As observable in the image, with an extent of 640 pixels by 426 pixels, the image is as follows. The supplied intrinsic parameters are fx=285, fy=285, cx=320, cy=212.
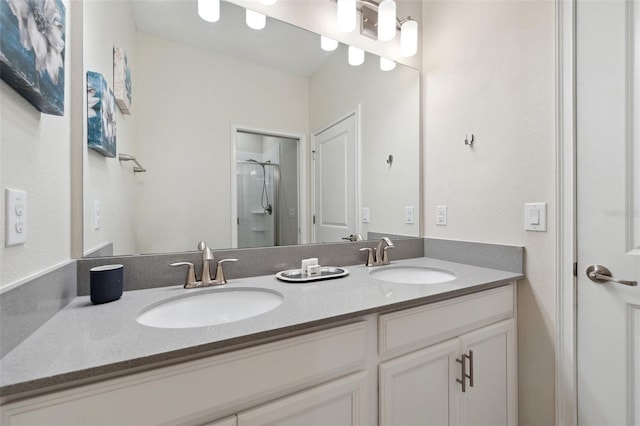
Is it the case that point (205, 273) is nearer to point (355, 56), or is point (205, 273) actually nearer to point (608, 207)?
point (355, 56)

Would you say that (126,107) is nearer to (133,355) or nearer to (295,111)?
(295,111)

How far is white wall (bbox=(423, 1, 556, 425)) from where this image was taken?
1.21 metres

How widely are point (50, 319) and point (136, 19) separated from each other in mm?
1095

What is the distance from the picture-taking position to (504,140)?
4.41 feet

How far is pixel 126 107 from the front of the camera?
43.0 inches

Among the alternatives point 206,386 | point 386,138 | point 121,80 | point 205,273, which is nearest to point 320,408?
point 206,386

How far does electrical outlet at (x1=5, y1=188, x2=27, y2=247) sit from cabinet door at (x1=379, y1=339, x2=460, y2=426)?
38.7 inches

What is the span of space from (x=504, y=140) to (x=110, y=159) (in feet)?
5.52

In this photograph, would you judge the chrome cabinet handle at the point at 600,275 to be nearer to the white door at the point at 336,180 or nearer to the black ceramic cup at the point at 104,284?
the white door at the point at 336,180

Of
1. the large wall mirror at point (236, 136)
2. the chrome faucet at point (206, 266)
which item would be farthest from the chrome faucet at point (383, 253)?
the chrome faucet at point (206, 266)

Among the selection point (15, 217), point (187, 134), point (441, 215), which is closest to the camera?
point (15, 217)

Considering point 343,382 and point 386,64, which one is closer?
point 343,382

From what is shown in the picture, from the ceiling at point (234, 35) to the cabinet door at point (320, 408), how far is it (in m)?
1.34

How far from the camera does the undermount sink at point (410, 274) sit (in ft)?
4.64
